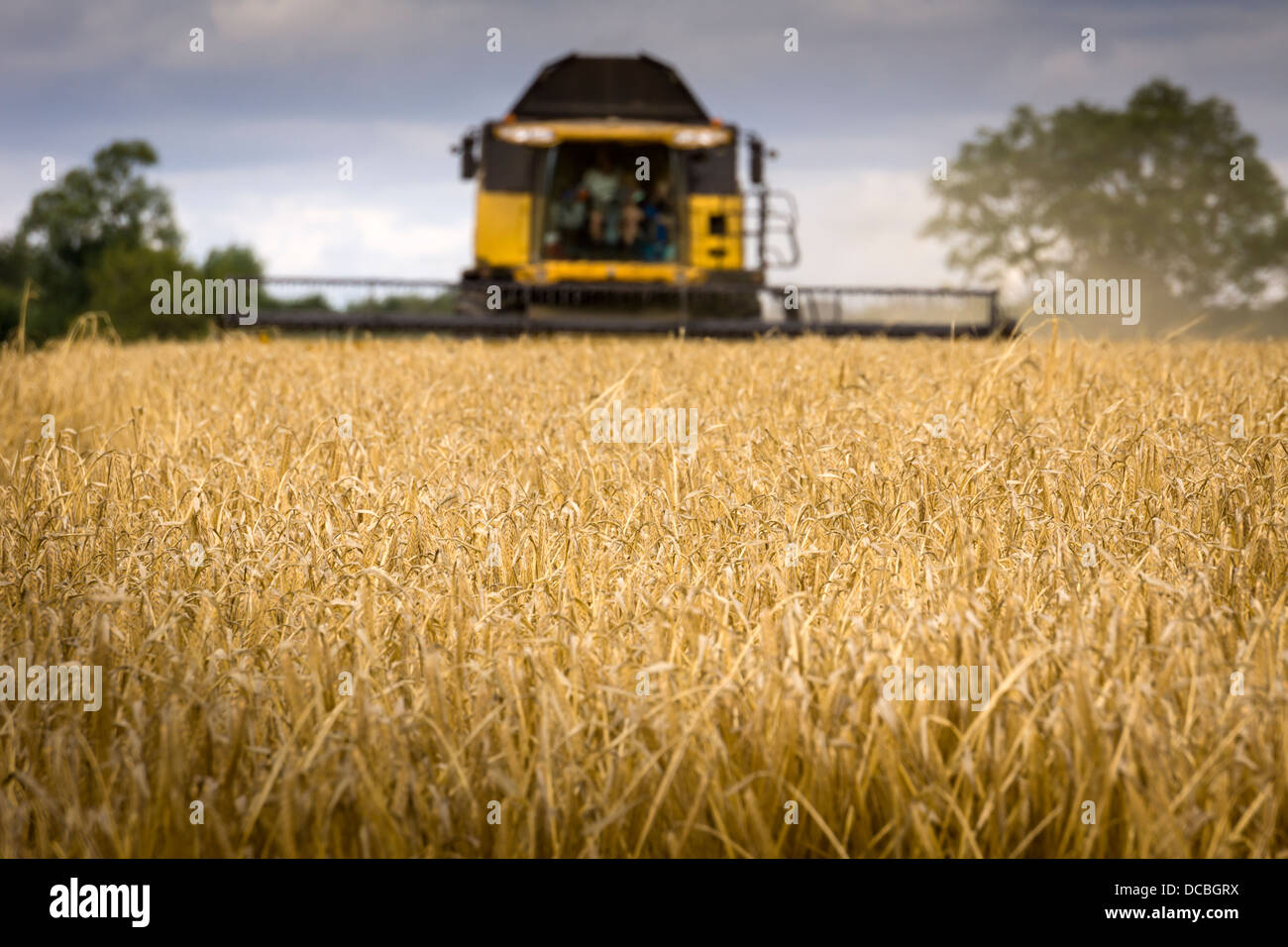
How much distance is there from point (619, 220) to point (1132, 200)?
98.1 feet

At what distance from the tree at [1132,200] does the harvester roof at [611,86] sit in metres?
25.2

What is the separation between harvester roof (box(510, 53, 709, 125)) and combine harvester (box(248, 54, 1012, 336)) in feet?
0.06

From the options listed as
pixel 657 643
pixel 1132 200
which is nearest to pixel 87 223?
pixel 1132 200

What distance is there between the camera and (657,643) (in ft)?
7.26

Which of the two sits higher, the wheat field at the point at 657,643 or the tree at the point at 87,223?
the tree at the point at 87,223

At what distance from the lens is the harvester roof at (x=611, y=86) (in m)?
14.3

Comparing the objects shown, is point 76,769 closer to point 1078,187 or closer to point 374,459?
point 374,459

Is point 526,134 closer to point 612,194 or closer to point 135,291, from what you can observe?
point 612,194

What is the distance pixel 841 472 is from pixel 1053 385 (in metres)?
2.63

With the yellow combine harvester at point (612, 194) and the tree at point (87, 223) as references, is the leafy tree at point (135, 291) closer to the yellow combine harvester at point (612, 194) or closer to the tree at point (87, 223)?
the tree at point (87, 223)
